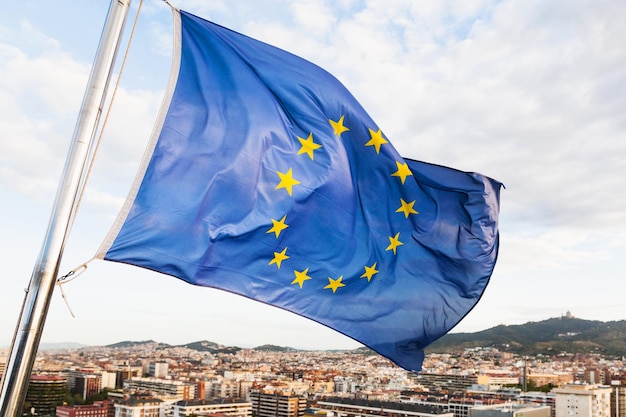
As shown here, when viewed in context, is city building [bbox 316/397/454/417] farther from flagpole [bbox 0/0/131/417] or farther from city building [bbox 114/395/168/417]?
flagpole [bbox 0/0/131/417]

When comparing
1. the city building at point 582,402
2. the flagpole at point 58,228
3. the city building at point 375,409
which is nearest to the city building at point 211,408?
the city building at point 375,409

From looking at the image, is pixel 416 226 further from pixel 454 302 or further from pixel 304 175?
pixel 304 175

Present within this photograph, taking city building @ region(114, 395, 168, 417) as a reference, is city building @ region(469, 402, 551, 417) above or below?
above

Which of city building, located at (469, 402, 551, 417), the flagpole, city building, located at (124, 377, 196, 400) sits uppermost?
the flagpole

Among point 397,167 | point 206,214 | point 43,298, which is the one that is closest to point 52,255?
point 43,298

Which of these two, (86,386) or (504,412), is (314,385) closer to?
(86,386)

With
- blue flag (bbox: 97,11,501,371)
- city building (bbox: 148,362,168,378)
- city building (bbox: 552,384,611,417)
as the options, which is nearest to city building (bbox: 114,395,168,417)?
city building (bbox: 148,362,168,378)

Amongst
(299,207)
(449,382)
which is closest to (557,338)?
(449,382)
